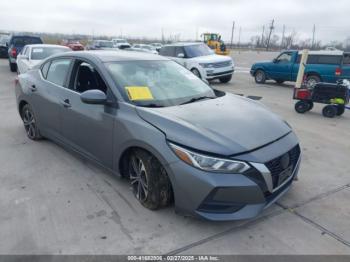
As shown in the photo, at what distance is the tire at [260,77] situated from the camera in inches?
A: 542

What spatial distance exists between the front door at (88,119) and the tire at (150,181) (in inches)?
16.7

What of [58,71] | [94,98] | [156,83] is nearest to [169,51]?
[58,71]

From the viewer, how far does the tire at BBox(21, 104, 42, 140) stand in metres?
5.05

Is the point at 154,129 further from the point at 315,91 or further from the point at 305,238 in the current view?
the point at 315,91

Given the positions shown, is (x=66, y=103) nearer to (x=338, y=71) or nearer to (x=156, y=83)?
(x=156, y=83)

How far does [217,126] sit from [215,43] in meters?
33.9

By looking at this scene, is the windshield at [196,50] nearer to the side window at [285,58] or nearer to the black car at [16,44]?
the side window at [285,58]

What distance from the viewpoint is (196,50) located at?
1352 centimetres

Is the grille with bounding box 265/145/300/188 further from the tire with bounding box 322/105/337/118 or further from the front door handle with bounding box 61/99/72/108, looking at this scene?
the tire with bounding box 322/105/337/118

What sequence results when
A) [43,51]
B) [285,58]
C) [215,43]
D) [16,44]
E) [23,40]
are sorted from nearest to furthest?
[43,51] → [285,58] → [16,44] → [23,40] → [215,43]

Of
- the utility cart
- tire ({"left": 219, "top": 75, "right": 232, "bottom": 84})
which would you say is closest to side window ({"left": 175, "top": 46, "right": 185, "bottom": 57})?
tire ({"left": 219, "top": 75, "right": 232, "bottom": 84})

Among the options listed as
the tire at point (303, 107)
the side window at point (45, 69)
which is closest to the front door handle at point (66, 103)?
the side window at point (45, 69)

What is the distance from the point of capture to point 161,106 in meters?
3.33

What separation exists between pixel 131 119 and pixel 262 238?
168cm
